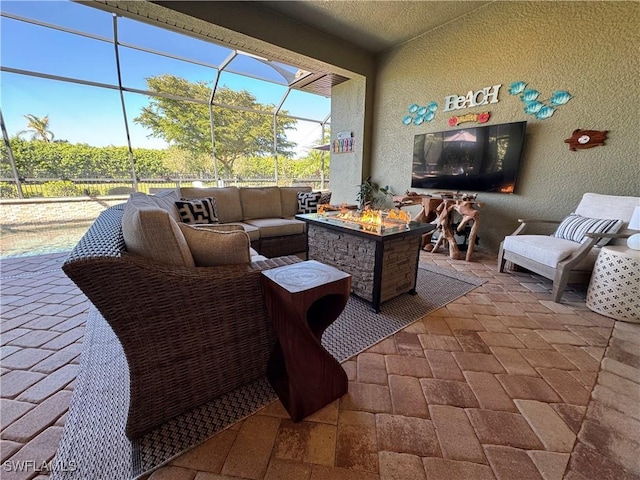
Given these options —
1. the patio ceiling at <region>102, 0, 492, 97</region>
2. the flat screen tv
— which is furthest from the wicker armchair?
the flat screen tv

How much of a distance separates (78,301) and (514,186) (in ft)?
15.6

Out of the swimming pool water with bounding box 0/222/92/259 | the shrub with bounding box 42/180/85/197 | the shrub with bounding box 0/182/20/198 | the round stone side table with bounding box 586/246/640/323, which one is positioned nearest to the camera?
the round stone side table with bounding box 586/246/640/323

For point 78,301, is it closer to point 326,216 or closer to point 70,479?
point 70,479

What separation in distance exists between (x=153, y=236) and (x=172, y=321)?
0.33m

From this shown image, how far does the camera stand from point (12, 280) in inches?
97.2

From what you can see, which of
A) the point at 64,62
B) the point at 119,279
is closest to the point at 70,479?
the point at 119,279

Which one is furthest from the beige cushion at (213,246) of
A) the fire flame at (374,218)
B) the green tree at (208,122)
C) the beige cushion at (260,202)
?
the green tree at (208,122)

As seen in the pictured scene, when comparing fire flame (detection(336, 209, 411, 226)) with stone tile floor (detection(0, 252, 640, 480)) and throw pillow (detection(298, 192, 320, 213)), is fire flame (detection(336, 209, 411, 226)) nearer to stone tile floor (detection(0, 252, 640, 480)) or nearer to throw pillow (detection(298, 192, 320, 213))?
stone tile floor (detection(0, 252, 640, 480))

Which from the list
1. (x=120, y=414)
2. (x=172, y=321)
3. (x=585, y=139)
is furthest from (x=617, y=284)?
(x=120, y=414)

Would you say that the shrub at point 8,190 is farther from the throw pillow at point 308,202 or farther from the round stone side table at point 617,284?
the round stone side table at point 617,284

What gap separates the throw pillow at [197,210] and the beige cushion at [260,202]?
1.67 ft

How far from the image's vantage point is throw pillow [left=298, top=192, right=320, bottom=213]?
3.62m

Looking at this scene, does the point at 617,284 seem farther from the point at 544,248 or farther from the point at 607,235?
the point at 544,248

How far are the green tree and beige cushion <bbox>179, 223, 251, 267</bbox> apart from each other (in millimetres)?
4539
